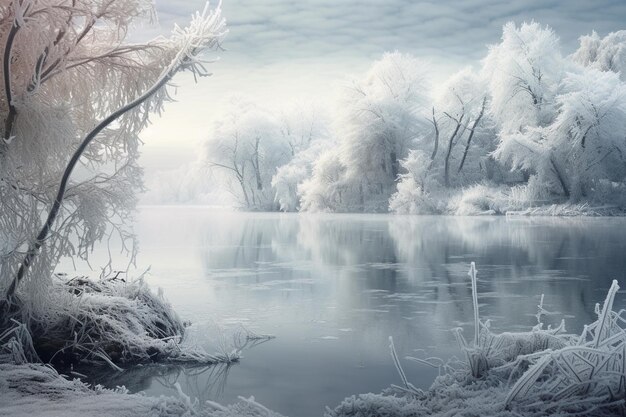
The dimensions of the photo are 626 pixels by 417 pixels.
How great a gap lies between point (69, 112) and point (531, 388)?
386cm

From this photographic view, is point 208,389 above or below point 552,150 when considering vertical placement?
below

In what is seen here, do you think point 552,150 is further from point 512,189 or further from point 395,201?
point 395,201

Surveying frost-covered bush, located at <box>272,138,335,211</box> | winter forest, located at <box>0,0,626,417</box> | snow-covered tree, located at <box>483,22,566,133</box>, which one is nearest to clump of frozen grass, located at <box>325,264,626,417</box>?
winter forest, located at <box>0,0,626,417</box>

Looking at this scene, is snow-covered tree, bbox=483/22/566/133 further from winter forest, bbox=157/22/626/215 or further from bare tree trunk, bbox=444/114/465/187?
bare tree trunk, bbox=444/114/465/187

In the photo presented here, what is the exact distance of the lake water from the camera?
14.5 feet

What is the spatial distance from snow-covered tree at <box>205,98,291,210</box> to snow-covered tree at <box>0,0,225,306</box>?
117ft

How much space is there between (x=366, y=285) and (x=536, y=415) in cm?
558

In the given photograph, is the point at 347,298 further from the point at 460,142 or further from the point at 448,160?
the point at 460,142

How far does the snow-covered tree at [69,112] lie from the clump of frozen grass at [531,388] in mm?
2790

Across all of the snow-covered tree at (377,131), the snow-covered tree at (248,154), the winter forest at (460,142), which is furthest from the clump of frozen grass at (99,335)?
the snow-covered tree at (248,154)

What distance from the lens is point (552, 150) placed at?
89.9ft

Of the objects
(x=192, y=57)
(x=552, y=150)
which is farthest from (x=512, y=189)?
(x=192, y=57)

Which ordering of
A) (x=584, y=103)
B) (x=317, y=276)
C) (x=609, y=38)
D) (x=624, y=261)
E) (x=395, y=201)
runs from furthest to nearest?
(x=609, y=38) < (x=395, y=201) < (x=584, y=103) < (x=624, y=261) < (x=317, y=276)

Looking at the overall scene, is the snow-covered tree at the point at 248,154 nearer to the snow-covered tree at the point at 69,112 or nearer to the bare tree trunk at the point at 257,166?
the bare tree trunk at the point at 257,166
